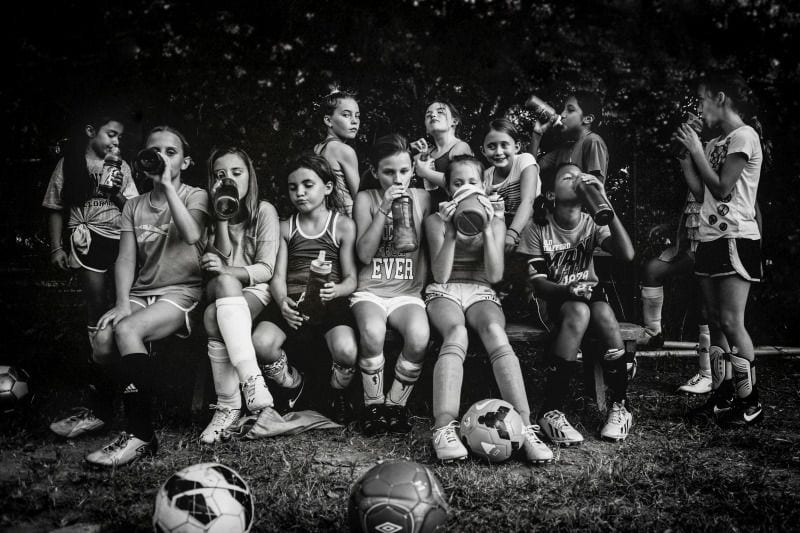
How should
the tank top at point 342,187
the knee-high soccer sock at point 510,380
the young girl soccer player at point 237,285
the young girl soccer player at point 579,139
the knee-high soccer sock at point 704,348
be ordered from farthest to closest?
the knee-high soccer sock at point 704,348 < the young girl soccer player at point 579,139 < the tank top at point 342,187 < the young girl soccer player at point 237,285 < the knee-high soccer sock at point 510,380

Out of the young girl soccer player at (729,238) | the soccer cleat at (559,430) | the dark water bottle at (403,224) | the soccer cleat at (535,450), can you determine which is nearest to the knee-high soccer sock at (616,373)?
the soccer cleat at (559,430)

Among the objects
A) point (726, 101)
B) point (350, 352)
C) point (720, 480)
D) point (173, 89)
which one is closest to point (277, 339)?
point (350, 352)

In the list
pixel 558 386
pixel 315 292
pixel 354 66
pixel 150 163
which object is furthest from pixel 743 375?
pixel 150 163

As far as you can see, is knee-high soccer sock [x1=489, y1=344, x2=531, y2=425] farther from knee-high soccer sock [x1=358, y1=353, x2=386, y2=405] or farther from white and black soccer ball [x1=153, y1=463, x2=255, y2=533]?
white and black soccer ball [x1=153, y1=463, x2=255, y2=533]

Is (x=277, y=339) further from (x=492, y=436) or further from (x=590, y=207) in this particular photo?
(x=590, y=207)

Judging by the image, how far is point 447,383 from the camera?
329 cm

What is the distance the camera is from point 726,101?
397 centimetres

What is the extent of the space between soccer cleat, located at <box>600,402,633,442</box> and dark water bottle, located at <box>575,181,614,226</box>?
1030mm

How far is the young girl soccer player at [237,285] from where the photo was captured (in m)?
3.42

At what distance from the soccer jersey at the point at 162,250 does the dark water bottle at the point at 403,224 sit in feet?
3.59

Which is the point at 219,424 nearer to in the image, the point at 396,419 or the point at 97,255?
the point at 396,419

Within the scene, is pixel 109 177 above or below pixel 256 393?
above

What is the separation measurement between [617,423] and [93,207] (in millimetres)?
3239

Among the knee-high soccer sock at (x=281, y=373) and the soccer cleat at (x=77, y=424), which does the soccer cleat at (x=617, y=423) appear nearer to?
the knee-high soccer sock at (x=281, y=373)
